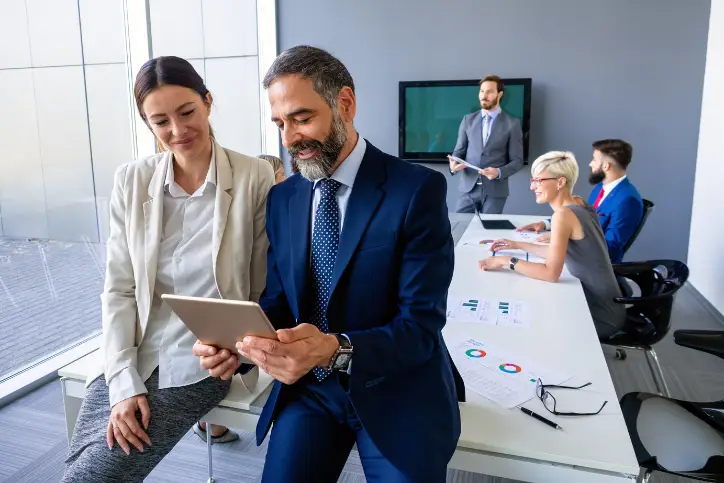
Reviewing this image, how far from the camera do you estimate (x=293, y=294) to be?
129 cm

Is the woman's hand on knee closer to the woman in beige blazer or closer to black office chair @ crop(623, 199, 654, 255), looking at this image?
the woman in beige blazer

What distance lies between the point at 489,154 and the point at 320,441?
4082 millimetres

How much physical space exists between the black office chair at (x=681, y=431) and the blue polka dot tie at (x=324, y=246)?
0.99 meters

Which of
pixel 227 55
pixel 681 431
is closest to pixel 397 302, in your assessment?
pixel 681 431

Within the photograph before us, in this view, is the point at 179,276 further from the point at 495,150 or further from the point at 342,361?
the point at 495,150

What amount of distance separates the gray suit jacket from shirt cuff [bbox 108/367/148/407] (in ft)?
12.8

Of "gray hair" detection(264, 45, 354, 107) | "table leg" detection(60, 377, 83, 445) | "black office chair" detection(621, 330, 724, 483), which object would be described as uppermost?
"gray hair" detection(264, 45, 354, 107)

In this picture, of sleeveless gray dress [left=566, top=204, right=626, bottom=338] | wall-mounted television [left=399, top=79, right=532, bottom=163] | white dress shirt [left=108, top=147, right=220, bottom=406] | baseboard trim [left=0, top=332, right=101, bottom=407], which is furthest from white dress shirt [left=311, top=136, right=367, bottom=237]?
wall-mounted television [left=399, top=79, right=532, bottom=163]

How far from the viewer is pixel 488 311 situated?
203cm

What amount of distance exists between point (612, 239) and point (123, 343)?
3004mm

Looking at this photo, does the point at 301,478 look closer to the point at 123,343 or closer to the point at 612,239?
the point at 123,343

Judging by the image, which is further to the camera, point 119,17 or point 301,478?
point 119,17

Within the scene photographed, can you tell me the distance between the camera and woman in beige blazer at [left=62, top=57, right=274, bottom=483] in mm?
1428

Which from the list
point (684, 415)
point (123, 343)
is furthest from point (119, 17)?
point (684, 415)
